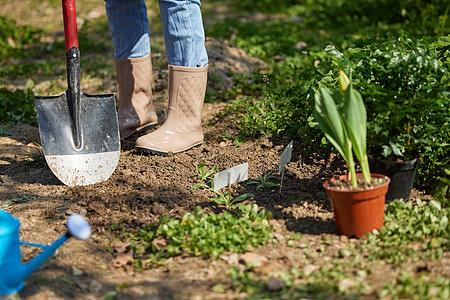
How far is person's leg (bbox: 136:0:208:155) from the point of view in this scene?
2818 mm

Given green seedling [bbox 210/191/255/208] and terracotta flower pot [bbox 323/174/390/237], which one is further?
green seedling [bbox 210/191/255/208]

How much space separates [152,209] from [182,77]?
941mm

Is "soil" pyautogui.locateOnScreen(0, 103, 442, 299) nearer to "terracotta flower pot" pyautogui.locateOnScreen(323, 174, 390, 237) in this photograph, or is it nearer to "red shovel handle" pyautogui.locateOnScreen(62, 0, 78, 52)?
"terracotta flower pot" pyautogui.locateOnScreen(323, 174, 390, 237)

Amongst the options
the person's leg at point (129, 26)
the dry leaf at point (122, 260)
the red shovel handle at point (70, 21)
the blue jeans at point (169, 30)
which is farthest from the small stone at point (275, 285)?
the person's leg at point (129, 26)

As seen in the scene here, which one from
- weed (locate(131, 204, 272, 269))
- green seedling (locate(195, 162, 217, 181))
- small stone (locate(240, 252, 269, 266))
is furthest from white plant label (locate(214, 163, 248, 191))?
small stone (locate(240, 252, 269, 266))

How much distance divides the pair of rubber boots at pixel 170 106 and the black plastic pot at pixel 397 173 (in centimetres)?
122

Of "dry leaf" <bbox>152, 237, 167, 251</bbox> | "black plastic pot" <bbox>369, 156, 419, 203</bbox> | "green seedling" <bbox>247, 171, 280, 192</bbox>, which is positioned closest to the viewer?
"dry leaf" <bbox>152, 237, 167, 251</bbox>

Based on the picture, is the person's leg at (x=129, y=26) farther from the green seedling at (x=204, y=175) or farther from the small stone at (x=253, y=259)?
the small stone at (x=253, y=259)

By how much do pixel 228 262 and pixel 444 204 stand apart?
1123mm

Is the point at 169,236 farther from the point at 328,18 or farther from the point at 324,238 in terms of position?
the point at 328,18

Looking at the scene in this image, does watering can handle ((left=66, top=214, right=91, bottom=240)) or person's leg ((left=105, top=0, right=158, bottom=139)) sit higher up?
person's leg ((left=105, top=0, right=158, bottom=139))

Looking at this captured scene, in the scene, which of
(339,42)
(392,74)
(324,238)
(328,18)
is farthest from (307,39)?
(324,238)

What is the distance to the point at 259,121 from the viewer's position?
10.3ft

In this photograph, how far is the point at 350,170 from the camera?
1979 millimetres
